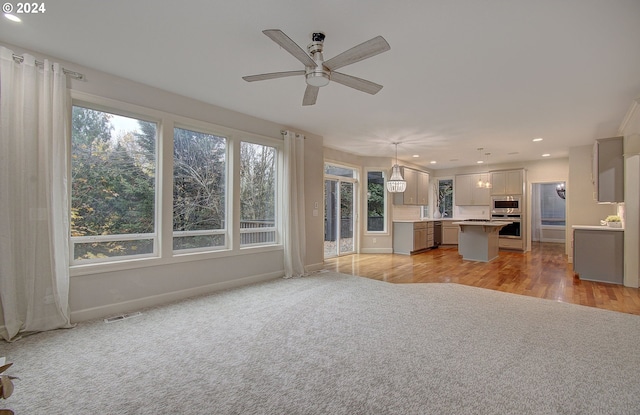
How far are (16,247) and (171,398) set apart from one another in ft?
7.47

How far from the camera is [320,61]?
2494mm

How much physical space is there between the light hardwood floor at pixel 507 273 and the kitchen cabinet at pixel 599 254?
20 centimetres

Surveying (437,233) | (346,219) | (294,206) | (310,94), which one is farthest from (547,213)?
(310,94)

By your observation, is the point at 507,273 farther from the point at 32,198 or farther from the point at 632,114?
the point at 32,198

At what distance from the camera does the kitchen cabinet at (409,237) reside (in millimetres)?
8047

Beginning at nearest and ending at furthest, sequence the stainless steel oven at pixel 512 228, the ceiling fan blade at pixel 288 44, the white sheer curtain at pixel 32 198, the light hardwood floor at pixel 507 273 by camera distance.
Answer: the ceiling fan blade at pixel 288 44 < the white sheer curtain at pixel 32 198 < the light hardwood floor at pixel 507 273 < the stainless steel oven at pixel 512 228

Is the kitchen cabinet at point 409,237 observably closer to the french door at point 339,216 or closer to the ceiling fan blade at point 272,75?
the french door at point 339,216

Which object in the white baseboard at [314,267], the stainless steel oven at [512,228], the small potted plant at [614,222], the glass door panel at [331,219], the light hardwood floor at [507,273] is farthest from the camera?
the stainless steel oven at [512,228]

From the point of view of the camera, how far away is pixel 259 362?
2336 millimetres

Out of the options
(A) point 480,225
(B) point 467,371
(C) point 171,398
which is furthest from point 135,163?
(A) point 480,225

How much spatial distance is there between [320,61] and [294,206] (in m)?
3.08

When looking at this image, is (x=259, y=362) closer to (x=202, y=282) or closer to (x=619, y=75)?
(x=202, y=282)

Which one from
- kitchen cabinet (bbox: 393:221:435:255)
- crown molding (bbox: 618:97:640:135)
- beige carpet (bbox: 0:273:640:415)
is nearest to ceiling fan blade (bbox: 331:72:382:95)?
beige carpet (bbox: 0:273:640:415)

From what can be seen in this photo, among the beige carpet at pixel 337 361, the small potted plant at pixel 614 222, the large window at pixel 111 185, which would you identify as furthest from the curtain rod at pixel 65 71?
the small potted plant at pixel 614 222
